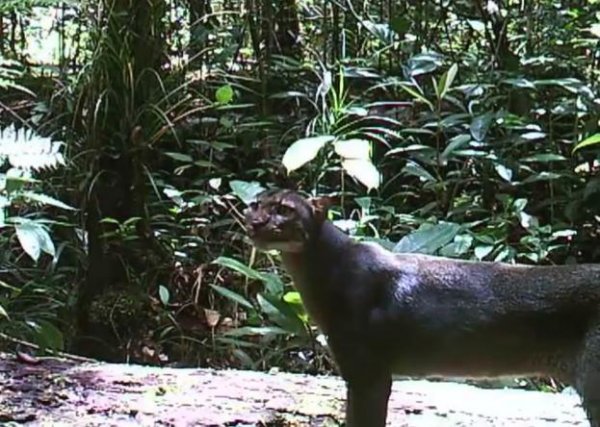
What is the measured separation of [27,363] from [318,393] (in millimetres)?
901

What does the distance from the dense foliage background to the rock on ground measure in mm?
778

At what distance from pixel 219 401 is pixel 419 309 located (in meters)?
0.67

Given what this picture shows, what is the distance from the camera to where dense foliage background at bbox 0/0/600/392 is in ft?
14.6

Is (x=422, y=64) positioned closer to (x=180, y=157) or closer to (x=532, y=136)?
(x=532, y=136)

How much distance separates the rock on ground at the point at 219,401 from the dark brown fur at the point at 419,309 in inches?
11.6

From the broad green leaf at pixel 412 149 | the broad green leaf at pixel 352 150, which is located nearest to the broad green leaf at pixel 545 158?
the broad green leaf at pixel 412 149

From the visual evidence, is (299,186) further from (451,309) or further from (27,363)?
(451,309)

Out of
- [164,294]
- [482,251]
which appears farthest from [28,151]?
[482,251]

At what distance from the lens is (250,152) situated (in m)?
5.43

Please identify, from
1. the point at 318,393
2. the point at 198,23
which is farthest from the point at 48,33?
the point at 318,393

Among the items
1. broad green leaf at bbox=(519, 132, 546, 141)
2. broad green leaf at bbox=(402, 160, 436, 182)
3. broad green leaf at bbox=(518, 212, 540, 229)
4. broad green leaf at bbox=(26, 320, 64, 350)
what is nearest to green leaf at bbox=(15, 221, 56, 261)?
broad green leaf at bbox=(26, 320, 64, 350)

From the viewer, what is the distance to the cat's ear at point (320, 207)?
258 centimetres

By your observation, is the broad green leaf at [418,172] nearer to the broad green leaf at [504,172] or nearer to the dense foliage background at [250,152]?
the dense foliage background at [250,152]

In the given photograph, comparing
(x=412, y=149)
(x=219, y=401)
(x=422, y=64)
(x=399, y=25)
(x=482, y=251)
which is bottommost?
(x=219, y=401)
